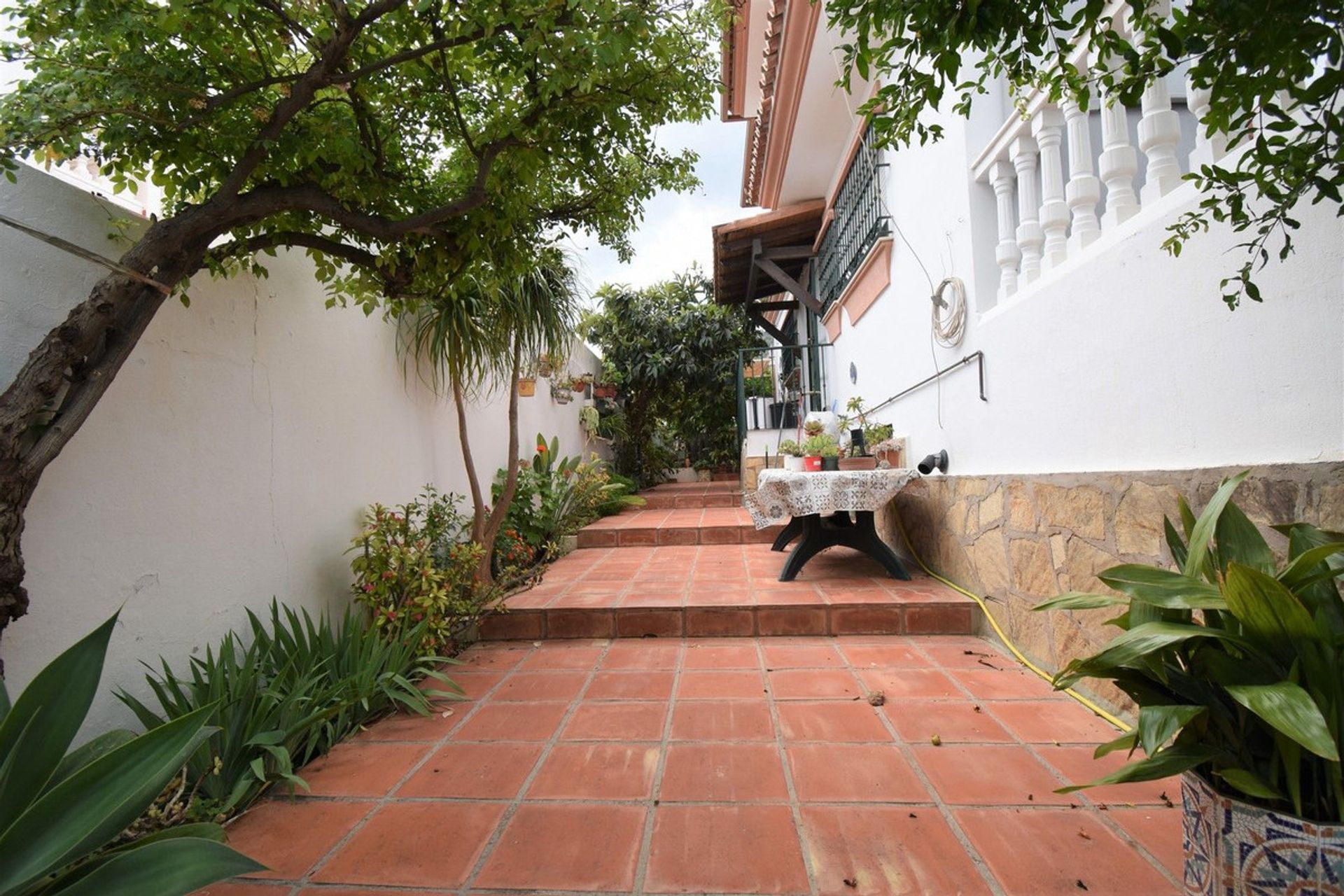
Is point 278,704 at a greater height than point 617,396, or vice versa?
point 617,396

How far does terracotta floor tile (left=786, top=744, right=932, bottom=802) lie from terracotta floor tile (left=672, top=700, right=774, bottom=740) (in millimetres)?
157

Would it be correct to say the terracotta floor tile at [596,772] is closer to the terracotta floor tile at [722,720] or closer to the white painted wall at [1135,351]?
the terracotta floor tile at [722,720]

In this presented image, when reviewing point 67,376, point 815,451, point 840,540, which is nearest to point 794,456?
point 815,451

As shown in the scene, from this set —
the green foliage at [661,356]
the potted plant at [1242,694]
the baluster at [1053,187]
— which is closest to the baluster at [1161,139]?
the baluster at [1053,187]

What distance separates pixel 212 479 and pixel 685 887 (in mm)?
1916

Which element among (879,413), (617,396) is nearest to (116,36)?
(879,413)

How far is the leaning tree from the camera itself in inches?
52.4

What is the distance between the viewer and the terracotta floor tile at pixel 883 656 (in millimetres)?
2332

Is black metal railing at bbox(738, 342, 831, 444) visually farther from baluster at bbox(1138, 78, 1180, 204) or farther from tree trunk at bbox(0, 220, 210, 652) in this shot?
tree trunk at bbox(0, 220, 210, 652)

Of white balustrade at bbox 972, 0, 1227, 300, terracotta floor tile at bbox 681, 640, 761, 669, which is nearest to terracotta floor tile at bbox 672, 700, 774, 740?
terracotta floor tile at bbox 681, 640, 761, 669

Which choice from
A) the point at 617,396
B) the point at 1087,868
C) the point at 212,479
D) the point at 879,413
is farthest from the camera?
the point at 617,396

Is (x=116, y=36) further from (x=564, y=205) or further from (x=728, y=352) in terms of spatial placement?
(x=728, y=352)

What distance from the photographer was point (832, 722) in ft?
6.11

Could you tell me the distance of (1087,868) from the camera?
3.86ft
